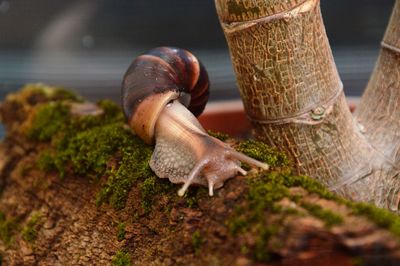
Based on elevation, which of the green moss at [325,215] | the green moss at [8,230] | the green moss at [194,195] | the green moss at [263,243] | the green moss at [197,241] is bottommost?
the green moss at [8,230]

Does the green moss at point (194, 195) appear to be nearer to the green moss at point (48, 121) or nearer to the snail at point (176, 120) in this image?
the snail at point (176, 120)

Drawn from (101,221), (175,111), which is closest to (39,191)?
(101,221)

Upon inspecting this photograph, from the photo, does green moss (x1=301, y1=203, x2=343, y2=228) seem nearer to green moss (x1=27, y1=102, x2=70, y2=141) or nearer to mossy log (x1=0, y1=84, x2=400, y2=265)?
mossy log (x1=0, y1=84, x2=400, y2=265)

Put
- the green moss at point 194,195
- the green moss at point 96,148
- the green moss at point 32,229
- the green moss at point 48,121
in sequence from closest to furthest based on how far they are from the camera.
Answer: the green moss at point 194,195, the green moss at point 96,148, the green moss at point 32,229, the green moss at point 48,121

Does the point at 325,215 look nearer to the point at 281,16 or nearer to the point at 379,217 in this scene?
the point at 379,217

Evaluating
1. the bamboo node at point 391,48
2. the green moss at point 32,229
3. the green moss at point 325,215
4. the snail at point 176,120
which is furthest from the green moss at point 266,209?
the green moss at point 32,229

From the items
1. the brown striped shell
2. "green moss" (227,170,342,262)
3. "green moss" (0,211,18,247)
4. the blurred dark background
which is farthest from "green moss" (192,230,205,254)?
the blurred dark background
